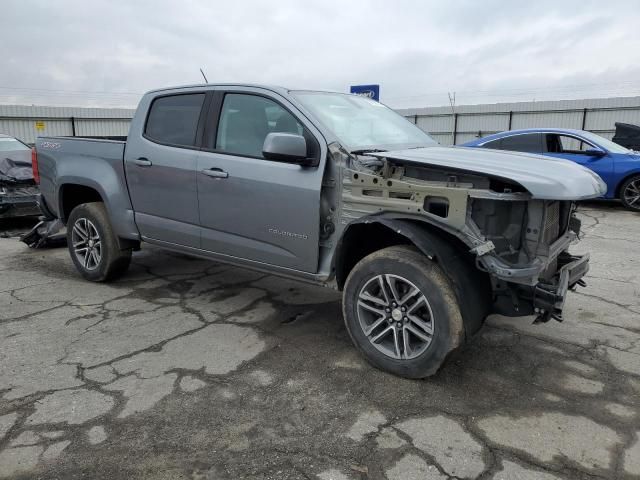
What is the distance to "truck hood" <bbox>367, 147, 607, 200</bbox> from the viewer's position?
9.27 ft

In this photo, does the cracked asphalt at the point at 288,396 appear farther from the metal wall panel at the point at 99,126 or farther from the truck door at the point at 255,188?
the metal wall panel at the point at 99,126

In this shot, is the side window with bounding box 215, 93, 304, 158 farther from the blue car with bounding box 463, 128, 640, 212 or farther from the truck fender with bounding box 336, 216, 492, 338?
the blue car with bounding box 463, 128, 640, 212

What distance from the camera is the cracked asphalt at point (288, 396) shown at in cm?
251

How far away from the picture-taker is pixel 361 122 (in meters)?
4.11

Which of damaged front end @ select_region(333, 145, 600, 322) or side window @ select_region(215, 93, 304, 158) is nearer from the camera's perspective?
damaged front end @ select_region(333, 145, 600, 322)

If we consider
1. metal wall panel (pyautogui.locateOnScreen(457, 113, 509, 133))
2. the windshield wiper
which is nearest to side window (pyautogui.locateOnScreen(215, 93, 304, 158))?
the windshield wiper

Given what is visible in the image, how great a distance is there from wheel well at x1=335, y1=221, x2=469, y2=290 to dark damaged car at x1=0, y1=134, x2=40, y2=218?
6.12 m

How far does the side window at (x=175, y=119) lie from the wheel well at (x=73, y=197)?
3.72 feet

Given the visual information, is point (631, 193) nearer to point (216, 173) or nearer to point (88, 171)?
point (216, 173)

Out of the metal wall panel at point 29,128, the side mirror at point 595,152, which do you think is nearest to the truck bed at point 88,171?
the side mirror at point 595,152

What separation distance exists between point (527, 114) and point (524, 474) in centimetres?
1751

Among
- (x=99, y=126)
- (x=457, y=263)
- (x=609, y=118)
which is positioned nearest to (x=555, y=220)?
(x=457, y=263)

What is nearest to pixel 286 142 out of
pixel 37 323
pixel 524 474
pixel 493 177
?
pixel 493 177

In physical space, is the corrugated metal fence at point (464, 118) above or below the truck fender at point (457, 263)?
above
